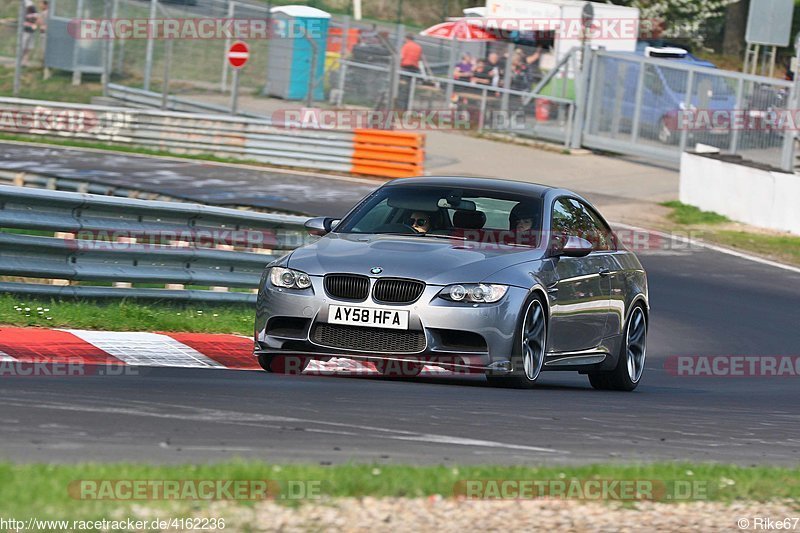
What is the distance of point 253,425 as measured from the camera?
6445 mm

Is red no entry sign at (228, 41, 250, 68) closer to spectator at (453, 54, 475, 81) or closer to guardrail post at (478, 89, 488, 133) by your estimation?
spectator at (453, 54, 475, 81)

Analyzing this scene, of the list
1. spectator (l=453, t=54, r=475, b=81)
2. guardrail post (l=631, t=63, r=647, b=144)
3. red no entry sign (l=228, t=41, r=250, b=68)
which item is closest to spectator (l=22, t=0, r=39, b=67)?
red no entry sign (l=228, t=41, r=250, b=68)

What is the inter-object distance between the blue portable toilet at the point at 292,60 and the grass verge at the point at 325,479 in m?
26.0

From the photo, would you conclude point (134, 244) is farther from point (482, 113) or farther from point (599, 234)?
point (482, 113)

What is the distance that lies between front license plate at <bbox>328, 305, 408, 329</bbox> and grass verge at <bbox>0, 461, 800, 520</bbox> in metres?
2.58

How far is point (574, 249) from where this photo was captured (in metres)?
9.51

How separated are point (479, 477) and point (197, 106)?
89.6 ft

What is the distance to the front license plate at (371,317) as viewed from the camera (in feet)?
27.9

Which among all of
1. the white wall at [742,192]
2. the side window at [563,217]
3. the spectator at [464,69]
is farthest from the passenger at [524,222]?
the spectator at [464,69]

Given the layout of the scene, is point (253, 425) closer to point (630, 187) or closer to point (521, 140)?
point (630, 187)

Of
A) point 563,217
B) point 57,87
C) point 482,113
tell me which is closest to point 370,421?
point 563,217

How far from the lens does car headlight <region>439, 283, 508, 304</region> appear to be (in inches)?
336

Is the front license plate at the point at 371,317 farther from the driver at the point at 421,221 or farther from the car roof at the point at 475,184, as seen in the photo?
the car roof at the point at 475,184

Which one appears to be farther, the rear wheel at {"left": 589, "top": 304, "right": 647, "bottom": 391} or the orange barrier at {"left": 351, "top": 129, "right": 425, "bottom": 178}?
the orange barrier at {"left": 351, "top": 129, "right": 425, "bottom": 178}
